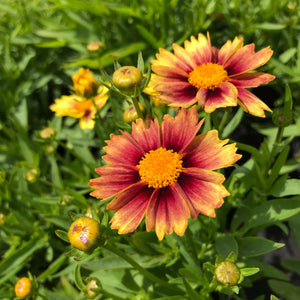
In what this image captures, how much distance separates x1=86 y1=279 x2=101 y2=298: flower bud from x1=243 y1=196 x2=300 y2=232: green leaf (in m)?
0.61

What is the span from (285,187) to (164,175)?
1.88ft

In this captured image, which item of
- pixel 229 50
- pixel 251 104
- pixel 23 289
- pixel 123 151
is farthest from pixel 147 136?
pixel 23 289

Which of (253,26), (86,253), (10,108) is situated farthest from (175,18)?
(86,253)

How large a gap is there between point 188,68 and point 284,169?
73cm

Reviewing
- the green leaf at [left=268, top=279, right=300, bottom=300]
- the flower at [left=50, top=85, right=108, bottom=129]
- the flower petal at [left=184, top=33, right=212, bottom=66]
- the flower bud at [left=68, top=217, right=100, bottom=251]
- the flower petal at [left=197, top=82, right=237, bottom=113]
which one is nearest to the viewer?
the flower bud at [left=68, top=217, right=100, bottom=251]

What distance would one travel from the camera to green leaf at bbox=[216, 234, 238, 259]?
1177 mm

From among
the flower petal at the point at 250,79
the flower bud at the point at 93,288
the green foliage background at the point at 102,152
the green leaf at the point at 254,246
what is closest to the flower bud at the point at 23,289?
the green foliage background at the point at 102,152

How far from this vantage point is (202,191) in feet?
2.78

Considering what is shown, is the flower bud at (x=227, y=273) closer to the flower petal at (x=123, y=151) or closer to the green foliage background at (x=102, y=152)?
the green foliage background at (x=102, y=152)

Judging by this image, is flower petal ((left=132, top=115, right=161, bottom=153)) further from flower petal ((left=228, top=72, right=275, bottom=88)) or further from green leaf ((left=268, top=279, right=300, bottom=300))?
green leaf ((left=268, top=279, right=300, bottom=300))

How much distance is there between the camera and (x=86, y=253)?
835mm

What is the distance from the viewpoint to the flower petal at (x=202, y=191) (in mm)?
801

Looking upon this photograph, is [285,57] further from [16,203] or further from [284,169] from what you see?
[16,203]

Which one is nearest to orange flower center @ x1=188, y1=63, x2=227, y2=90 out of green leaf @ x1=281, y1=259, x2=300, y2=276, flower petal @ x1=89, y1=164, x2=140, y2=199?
flower petal @ x1=89, y1=164, x2=140, y2=199
